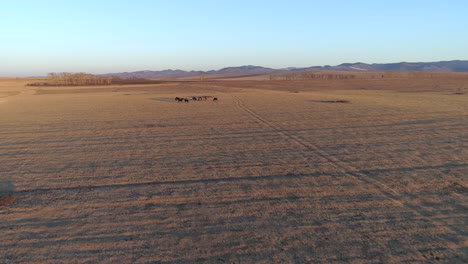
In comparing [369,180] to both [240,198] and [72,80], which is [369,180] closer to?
[240,198]

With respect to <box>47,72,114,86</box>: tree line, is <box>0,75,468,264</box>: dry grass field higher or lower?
lower

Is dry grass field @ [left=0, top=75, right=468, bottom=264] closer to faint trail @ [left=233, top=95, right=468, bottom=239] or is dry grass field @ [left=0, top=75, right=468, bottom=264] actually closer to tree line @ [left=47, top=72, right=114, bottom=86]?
faint trail @ [left=233, top=95, right=468, bottom=239]

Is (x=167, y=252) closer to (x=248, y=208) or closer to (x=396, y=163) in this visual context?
(x=248, y=208)

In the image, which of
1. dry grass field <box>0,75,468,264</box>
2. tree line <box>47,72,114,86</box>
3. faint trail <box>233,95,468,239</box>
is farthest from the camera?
tree line <box>47,72,114,86</box>

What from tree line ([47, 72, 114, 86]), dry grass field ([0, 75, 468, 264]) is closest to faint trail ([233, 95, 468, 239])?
dry grass field ([0, 75, 468, 264])

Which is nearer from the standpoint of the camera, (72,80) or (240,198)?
(240,198)

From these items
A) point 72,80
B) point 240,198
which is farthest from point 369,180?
point 72,80

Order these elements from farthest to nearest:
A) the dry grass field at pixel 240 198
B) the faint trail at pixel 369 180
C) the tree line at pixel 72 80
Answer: the tree line at pixel 72 80
the faint trail at pixel 369 180
the dry grass field at pixel 240 198

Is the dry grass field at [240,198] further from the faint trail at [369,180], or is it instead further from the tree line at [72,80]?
the tree line at [72,80]

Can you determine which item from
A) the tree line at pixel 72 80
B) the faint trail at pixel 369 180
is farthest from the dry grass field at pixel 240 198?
the tree line at pixel 72 80

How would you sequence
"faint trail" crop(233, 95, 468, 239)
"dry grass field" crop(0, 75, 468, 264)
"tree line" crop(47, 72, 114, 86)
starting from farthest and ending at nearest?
"tree line" crop(47, 72, 114, 86) → "faint trail" crop(233, 95, 468, 239) → "dry grass field" crop(0, 75, 468, 264)

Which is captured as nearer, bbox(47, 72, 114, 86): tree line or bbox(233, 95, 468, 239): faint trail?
bbox(233, 95, 468, 239): faint trail
